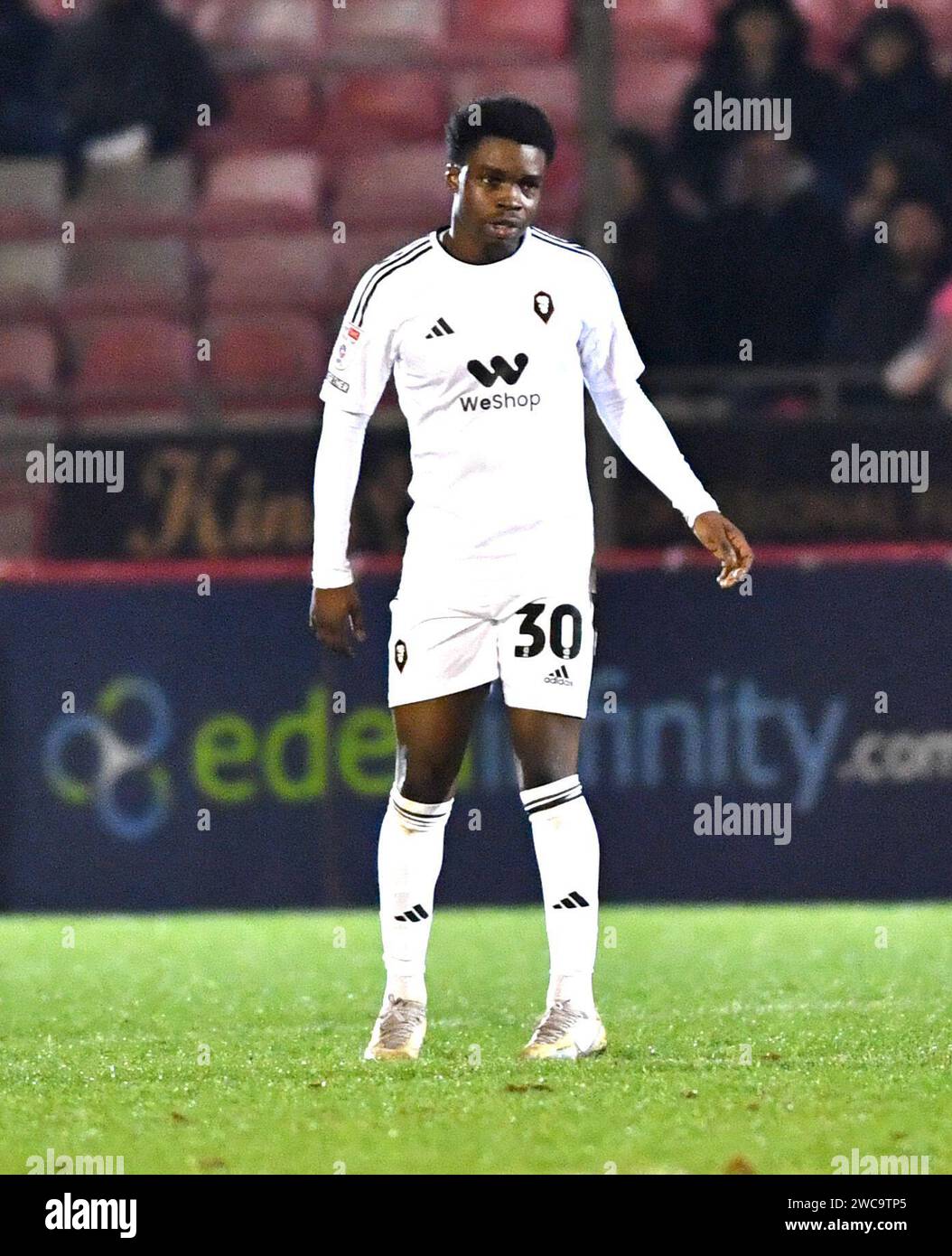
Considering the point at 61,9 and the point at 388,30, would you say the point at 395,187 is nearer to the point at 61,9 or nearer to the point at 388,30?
the point at 388,30

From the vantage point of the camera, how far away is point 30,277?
485 inches

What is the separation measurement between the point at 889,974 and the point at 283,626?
3.34 metres

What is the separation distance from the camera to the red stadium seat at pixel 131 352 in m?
12.1

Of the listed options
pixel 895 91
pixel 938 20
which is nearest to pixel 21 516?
pixel 895 91

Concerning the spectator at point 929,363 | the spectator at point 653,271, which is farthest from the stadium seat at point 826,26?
the spectator at point 929,363

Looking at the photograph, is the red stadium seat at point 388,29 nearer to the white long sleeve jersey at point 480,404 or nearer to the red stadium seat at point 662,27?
the red stadium seat at point 662,27

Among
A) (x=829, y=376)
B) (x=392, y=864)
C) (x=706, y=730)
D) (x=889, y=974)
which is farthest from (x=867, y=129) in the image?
(x=392, y=864)

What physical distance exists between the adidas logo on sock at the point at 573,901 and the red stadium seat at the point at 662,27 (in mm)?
7763

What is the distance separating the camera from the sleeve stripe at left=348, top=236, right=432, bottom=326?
18.5 feet

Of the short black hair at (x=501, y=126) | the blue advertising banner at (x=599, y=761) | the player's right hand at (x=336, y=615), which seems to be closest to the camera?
the short black hair at (x=501, y=126)

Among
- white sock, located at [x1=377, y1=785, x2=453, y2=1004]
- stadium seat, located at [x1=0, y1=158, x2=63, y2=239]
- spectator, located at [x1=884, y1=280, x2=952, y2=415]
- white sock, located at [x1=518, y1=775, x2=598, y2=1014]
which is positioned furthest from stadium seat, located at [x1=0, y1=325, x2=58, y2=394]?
white sock, located at [x1=518, y1=775, x2=598, y2=1014]

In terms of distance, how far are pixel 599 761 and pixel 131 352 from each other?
12.2ft

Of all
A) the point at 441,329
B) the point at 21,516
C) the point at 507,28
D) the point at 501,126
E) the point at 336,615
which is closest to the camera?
the point at 501,126
